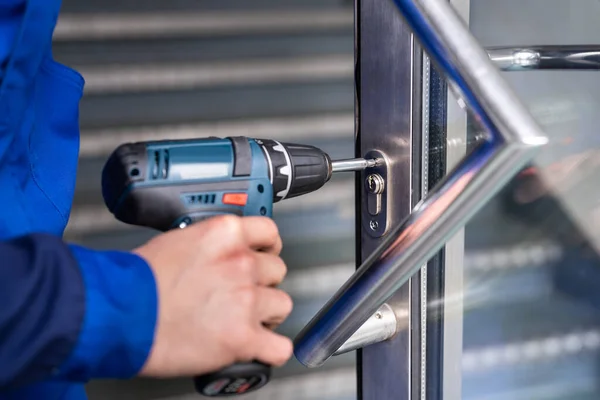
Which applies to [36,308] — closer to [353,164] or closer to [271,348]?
[271,348]

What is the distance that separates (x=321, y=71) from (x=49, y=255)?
141cm

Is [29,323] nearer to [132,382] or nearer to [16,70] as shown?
[16,70]

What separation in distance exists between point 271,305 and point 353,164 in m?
0.38

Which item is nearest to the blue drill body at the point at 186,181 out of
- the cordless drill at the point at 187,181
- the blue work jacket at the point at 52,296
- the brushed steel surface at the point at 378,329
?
the cordless drill at the point at 187,181

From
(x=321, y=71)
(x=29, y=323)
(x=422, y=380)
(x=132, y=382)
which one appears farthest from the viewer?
(x=321, y=71)

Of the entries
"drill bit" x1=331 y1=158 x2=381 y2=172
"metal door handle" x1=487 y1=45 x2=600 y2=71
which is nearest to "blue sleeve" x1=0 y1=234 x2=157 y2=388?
"drill bit" x1=331 y1=158 x2=381 y2=172

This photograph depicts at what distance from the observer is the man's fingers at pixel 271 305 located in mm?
585

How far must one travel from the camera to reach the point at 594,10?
1.06 meters

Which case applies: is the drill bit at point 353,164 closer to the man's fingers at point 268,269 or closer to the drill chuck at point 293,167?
the drill chuck at point 293,167

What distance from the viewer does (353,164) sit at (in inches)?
36.7

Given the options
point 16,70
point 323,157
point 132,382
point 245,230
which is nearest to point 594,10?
point 323,157

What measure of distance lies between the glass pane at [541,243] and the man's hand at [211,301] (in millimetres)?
529

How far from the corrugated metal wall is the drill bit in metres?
0.82

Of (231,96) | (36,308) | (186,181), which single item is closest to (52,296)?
(36,308)
